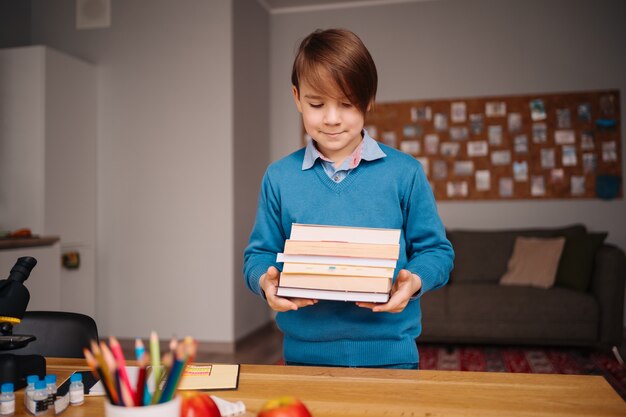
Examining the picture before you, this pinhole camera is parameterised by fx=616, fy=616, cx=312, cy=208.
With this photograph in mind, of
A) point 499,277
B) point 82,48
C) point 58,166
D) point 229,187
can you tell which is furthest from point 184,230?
point 499,277

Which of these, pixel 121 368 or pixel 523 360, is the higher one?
pixel 121 368

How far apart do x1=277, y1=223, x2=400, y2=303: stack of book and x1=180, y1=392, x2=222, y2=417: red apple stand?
280mm

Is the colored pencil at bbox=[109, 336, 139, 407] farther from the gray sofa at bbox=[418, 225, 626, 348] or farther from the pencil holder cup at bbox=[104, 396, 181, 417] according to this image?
the gray sofa at bbox=[418, 225, 626, 348]

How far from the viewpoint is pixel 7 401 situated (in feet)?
2.88

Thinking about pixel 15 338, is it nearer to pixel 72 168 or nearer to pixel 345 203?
pixel 345 203

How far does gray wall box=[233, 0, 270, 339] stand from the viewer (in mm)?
4602

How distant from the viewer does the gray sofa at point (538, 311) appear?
420cm

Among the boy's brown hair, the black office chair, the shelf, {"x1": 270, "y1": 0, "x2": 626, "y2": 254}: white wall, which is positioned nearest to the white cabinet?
the shelf

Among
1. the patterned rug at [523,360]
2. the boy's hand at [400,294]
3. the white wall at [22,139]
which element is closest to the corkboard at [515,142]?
the patterned rug at [523,360]

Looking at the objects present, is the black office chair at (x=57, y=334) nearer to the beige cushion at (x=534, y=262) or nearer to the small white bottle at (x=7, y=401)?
the small white bottle at (x=7, y=401)

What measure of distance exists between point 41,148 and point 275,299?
3604mm

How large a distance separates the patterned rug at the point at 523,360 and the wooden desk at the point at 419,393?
2909mm

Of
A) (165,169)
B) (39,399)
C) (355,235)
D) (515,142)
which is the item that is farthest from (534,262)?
(39,399)

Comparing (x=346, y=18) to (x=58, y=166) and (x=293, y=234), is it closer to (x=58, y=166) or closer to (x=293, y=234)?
(x=58, y=166)
